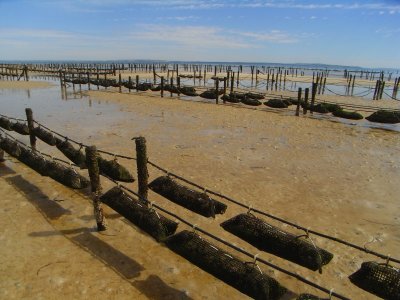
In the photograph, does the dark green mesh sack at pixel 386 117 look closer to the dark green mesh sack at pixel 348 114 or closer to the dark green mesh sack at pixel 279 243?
the dark green mesh sack at pixel 348 114

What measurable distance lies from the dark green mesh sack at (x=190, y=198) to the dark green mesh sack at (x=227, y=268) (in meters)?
0.80

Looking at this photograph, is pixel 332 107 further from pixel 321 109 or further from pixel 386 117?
pixel 386 117

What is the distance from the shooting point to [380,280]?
13.5ft

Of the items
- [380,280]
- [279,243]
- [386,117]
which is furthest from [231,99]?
[380,280]

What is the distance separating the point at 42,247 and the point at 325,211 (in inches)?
260

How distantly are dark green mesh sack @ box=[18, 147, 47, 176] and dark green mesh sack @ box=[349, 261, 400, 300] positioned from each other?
7718 mm

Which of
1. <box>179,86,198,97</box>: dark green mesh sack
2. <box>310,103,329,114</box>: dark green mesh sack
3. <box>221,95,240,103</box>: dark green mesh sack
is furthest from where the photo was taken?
<box>179,86,198,97</box>: dark green mesh sack

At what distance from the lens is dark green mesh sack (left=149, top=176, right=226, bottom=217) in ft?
19.8

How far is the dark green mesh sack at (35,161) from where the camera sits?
874cm

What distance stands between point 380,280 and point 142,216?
12.8 feet

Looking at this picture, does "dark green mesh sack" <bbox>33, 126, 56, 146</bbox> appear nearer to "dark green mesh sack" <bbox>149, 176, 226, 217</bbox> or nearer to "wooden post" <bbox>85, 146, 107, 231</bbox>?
"wooden post" <bbox>85, 146, 107, 231</bbox>

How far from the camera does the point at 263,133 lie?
659 inches

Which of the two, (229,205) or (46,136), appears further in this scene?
(46,136)

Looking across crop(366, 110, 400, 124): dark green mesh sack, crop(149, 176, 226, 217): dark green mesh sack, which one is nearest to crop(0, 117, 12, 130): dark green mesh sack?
crop(149, 176, 226, 217): dark green mesh sack
